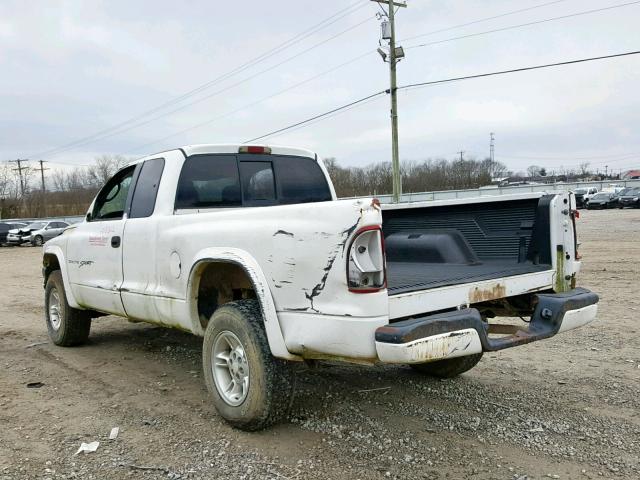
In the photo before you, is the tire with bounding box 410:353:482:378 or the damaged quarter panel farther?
the tire with bounding box 410:353:482:378

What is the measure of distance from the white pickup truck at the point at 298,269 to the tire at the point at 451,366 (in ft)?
0.04

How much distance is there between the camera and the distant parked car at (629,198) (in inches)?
1722

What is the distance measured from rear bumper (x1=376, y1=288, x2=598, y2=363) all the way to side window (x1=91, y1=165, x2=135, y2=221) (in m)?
Answer: 3.40

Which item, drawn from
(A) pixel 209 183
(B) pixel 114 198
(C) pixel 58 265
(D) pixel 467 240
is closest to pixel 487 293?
(D) pixel 467 240

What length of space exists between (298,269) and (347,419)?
55.3 inches

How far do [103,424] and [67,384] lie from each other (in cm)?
121

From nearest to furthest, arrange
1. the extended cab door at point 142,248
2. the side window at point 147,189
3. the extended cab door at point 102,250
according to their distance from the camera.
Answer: the extended cab door at point 142,248, the side window at point 147,189, the extended cab door at point 102,250

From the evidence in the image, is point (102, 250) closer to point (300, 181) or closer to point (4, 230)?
point (300, 181)

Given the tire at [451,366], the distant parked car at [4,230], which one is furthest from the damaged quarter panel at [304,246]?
the distant parked car at [4,230]

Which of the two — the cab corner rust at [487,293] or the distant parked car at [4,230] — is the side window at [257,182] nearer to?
the cab corner rust at [487,293]

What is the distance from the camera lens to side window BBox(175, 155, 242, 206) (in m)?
4.86

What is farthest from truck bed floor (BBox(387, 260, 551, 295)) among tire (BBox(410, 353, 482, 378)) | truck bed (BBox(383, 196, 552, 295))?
tire (BBox(410, 353, 482, 378))

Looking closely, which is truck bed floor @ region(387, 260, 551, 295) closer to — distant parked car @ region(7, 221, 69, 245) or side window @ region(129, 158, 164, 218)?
side window @ region(129, 158, 164, 218)

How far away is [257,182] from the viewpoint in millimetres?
5270
